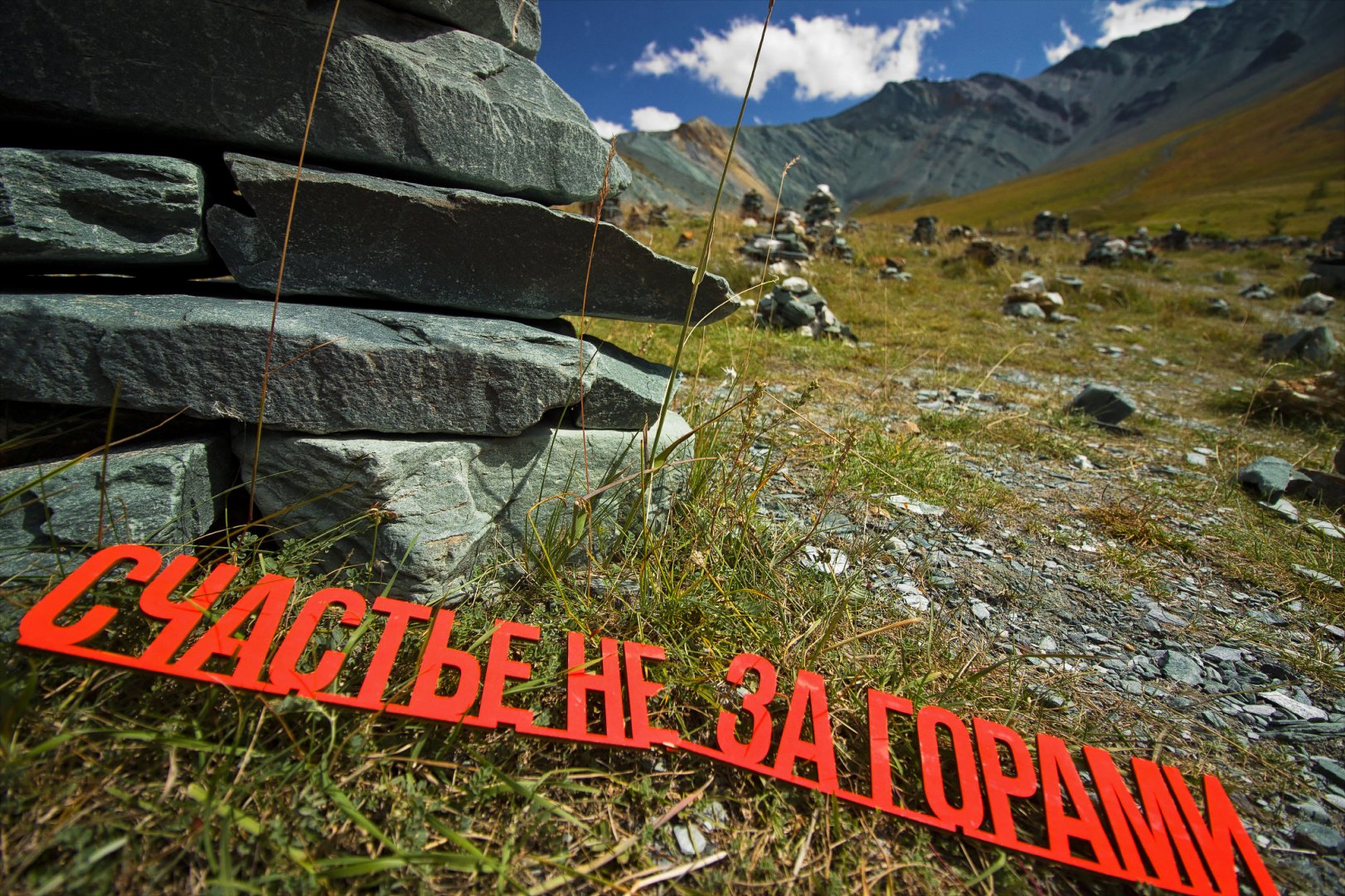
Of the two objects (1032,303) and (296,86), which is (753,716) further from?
(1032,303)

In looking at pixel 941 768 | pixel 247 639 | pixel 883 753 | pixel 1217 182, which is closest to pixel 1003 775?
pixel 941 768

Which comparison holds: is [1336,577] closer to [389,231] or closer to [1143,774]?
[1143,774]

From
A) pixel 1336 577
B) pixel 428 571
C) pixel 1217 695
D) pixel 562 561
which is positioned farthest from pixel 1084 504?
pixel 428 571

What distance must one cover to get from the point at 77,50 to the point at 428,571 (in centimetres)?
168

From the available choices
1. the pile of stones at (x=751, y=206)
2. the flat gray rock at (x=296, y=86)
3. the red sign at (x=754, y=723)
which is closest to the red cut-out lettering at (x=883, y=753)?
the red sign at (x=754, y=723)

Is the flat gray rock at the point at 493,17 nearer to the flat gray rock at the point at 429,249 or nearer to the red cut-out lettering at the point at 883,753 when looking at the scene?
the flat gray rock at the point at 429,249

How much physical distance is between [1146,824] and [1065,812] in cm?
17

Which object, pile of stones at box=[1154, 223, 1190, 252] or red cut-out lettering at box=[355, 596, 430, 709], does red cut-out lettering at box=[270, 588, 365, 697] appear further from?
pile of stones at box=[1154, 223, 1190, 252]

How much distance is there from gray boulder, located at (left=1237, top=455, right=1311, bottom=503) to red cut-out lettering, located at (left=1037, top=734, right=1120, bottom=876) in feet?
9.73

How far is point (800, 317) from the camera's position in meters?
6.74

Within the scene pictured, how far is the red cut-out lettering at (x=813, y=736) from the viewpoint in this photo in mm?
1496

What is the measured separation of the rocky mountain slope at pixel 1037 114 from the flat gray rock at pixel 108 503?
65.0 meters

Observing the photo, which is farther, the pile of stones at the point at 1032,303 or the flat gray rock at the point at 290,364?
the pile of stones at the point at 1032,303

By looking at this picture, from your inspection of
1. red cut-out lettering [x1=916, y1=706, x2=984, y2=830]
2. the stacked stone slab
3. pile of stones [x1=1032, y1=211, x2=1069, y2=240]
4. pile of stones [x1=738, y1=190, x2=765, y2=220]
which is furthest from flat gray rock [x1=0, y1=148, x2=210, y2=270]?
pile of stones [x1=1032, y1=211, x2=1069, y2=240]
